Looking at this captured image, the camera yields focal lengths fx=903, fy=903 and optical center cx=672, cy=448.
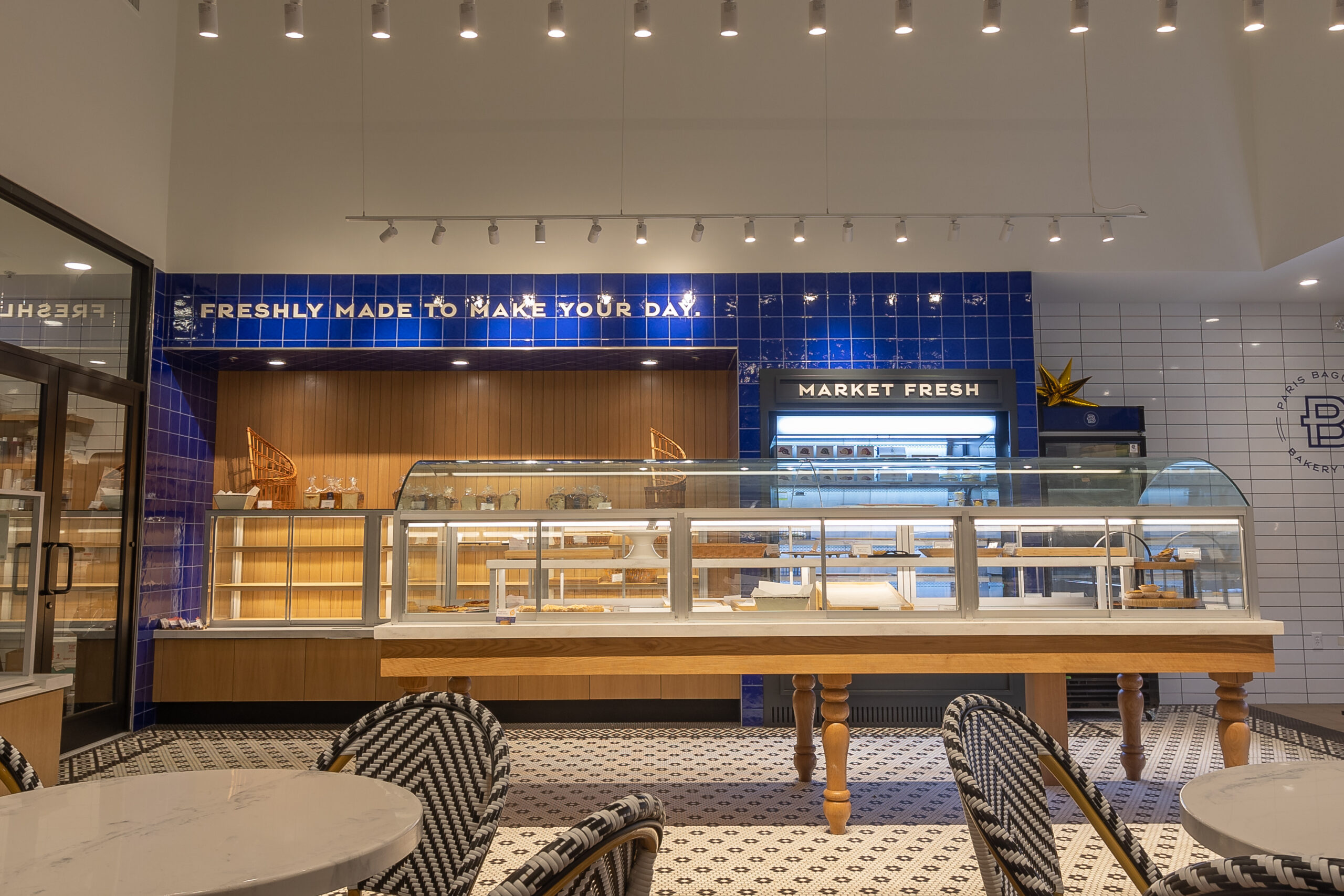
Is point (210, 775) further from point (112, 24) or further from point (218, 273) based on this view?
point (112, 24)

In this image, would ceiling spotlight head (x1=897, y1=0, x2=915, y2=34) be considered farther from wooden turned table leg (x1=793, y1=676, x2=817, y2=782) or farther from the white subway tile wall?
the white subway tile wall

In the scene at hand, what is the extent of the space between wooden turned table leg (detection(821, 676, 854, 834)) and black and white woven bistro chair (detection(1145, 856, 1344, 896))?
9.27 ft

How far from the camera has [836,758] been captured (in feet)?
12.7

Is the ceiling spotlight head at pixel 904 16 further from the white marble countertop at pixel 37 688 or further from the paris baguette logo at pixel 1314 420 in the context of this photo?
the paris baguette logo at pixel 1314 420

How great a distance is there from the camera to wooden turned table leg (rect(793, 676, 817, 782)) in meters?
4.69

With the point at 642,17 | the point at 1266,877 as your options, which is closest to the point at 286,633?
the point at 642,17

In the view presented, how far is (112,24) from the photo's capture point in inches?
221

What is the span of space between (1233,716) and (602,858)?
369cm

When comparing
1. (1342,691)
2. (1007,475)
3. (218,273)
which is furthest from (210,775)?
(1342,691)

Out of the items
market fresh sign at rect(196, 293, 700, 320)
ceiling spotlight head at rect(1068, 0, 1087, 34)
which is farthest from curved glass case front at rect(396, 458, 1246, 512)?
market fresh sign at rect(196, 293, 700, 320)

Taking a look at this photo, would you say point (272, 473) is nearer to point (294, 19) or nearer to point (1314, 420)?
point (294, 19)

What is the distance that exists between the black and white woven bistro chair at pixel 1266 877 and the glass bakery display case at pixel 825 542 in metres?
2.99

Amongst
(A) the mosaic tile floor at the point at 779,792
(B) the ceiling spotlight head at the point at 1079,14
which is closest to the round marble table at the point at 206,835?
(A) the mosaic tile floor at the point at 779,792

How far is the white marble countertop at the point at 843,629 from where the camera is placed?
3949 millimetres
